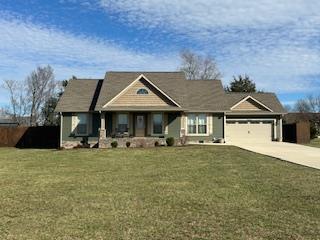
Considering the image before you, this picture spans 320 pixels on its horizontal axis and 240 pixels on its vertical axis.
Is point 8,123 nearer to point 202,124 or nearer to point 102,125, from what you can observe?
point 102,125

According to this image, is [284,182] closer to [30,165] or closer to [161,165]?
[161,165]

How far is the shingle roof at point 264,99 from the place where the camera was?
132 ft

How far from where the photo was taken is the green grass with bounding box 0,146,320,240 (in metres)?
8.09

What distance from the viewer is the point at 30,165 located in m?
20.5

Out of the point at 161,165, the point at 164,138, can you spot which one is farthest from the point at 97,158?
the point at 164,138

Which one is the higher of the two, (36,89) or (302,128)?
(36,89)

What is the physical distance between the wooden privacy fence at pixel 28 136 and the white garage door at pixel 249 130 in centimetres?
1495

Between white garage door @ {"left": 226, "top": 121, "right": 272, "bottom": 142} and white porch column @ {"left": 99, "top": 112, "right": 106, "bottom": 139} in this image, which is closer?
white porch column @ {"left": 99, "top": 112, "right": 106, "bottom": 139}

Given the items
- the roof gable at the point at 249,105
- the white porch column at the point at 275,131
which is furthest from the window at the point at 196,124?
the white porch column at the point at 275,131

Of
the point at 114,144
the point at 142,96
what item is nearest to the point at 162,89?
the point at 142,96

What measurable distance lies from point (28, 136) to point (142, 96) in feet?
39.6

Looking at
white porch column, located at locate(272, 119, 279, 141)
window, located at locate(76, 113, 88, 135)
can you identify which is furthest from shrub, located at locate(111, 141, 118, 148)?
white porch column, located at locate(272, 119, 279, 141)

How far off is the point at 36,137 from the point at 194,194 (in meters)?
30.5

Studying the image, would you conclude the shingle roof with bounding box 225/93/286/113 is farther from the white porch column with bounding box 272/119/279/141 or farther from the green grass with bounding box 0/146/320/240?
the green grass with bounding box 0/146/320/240
